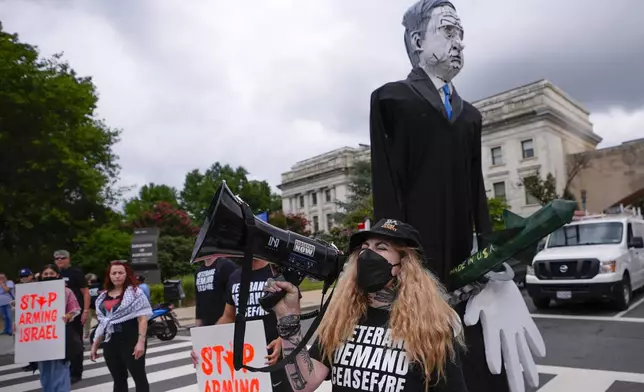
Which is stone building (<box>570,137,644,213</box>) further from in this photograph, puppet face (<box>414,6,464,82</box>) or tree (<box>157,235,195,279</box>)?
puppet face (<box>414,6,464,82</box>)

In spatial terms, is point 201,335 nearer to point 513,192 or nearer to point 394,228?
point 394,228

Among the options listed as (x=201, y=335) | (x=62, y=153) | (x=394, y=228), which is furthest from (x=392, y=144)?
(x=62, y=153)

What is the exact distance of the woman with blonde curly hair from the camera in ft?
5.71

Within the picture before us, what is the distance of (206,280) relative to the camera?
5238 mm

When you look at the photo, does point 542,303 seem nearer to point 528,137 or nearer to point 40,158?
point 40,158

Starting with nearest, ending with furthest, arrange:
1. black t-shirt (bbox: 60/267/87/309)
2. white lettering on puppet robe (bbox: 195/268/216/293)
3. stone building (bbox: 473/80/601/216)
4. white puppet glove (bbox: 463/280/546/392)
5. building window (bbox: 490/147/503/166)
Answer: white puppet glove (bbox: 463/280/546/392)
white lettering on puppet robe (bbox: 195/268/216/293)
black t-shirt (bbox: 60/267/87/309)
stone building (bbox: 473/80/601/216)
building window (bbox: 490/147/503/166)

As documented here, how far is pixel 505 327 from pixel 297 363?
931mm

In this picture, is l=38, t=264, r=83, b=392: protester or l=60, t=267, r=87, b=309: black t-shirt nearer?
l=38, t=264, r=83, b=392: protester

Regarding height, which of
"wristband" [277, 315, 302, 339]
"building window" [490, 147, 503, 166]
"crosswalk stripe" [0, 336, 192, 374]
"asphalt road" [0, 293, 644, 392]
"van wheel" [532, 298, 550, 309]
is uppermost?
"building window" [490, 147, 503, 166]

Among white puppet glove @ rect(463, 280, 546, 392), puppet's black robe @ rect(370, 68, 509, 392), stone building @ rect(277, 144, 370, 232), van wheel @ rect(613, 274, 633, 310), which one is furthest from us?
stone building @ rect(277, 144, 370, 232)

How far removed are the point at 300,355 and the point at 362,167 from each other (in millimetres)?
37839

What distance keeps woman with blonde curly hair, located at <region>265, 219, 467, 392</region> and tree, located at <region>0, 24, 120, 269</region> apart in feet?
57.9

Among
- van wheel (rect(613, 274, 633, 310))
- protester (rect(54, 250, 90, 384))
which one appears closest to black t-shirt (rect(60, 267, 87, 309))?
protester (rect(54, 250, 90, 384))

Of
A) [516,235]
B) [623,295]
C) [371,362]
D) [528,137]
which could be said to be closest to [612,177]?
[528,137]
